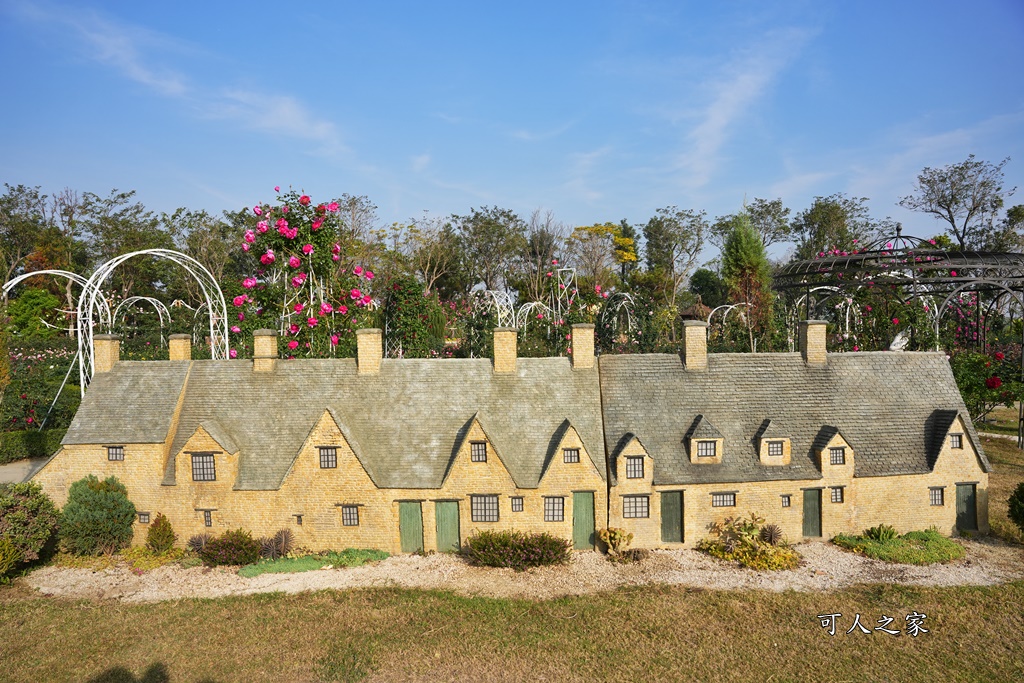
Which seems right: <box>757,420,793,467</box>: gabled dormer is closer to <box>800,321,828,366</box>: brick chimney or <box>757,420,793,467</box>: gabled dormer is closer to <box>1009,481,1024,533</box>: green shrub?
<box>800,321,828,366</box>: brick chimney

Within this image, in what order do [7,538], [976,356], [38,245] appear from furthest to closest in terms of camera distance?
[38,245] → [976,356] → [7,538]

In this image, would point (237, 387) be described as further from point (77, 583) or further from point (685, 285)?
point (685, 285)

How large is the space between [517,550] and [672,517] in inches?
221

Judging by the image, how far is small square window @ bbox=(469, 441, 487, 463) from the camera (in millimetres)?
21859

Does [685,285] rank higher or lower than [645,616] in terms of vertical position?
higher

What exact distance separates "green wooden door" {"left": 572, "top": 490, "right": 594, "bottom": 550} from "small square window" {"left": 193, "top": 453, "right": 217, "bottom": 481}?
12.5 m

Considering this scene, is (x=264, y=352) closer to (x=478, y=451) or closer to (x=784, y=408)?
Result: (x=478, y=451)

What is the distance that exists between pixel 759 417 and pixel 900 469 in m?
5.00

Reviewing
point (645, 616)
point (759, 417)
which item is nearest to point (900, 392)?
point (759, 417)

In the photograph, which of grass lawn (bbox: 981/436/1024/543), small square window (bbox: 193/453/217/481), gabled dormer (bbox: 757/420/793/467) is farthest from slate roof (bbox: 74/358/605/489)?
grass lawn (bbox: 981/436/1024/543)

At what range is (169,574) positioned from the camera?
2095cm

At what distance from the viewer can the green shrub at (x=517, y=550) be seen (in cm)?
2105

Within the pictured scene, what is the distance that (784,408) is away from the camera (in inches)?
941

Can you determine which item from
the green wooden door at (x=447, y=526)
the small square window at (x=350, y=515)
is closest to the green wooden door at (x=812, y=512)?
the green wooden door at (x=447, y=526)
